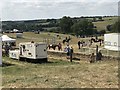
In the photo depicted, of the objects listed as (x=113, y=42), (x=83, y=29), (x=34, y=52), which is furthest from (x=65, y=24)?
(x=34, y=52)

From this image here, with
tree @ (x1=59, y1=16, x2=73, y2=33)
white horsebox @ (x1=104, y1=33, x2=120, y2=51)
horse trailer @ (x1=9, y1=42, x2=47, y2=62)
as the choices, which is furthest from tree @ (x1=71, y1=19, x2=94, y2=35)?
horse trailer @ (x1=9, y1=42, x2=47, y2=62)

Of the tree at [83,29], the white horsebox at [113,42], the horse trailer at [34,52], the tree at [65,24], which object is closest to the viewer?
the horse trailer at [34,52]

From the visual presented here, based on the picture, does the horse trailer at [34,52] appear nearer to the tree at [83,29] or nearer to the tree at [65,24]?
the tree at [83,29]

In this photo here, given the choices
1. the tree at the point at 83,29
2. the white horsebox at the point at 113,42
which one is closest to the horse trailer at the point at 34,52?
the white horsebox at the point at 113,42

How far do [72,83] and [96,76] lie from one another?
181cm

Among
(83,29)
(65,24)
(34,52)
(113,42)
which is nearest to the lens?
(34,52)

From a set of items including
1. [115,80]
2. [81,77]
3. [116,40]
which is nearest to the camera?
[115,80]

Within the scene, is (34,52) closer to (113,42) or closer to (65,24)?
(113,42)

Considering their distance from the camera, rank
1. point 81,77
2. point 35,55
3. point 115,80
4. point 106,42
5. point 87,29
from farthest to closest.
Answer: point 87,29
point 106,42
point 35,55
point 81,77
point 115,80

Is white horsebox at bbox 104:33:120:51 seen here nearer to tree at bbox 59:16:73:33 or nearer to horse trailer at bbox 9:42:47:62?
horse trailer at bbox 9:42:47:62

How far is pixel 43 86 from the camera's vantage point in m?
11.5

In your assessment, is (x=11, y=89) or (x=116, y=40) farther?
(x=116, y=40)

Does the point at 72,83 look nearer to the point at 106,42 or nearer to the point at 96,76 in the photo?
the point at 96,76

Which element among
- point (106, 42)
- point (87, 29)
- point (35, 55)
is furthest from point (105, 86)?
point (87, 29)
